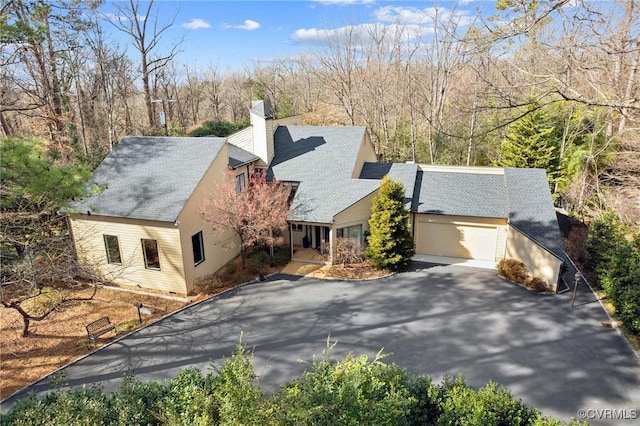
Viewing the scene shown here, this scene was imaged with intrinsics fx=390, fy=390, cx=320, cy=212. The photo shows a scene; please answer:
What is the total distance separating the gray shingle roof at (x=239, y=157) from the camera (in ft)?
64.2

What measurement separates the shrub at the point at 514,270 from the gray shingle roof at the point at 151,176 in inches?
544

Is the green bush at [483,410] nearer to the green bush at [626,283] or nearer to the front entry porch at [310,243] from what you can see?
the green bush at [626,283]

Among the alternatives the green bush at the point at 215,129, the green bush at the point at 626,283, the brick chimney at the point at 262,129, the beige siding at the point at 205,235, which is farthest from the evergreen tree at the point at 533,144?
the green bush at the point at 215,129

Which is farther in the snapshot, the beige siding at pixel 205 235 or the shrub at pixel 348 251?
the shrub at pixel 348 251

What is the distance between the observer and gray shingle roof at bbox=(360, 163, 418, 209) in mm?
20300

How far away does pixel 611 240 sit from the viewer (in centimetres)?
1638

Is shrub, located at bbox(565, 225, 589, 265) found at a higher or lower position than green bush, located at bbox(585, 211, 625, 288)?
lower

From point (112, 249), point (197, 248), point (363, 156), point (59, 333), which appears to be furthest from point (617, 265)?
point (59, 333)

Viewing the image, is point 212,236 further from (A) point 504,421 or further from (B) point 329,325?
(A) point 504,421

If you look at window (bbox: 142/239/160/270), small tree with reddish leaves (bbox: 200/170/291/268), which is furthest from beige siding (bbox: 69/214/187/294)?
small tree with reddish leaves (bbox: 200/170/291/268)

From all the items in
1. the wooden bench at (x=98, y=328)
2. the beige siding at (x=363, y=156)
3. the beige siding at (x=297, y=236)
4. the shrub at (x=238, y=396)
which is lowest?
the wooden bench at (x=98, y=328)

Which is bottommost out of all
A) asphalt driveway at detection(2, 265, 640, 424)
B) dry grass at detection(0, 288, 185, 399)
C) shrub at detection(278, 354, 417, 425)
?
asphalt driveway at detection(2, 265, 640, 424)

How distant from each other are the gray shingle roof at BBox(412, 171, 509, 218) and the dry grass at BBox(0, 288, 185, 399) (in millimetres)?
12675

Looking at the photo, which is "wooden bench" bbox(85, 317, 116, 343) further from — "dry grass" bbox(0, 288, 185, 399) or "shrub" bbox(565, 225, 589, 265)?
"shrub" bbox(565, 225, 589, 265)
